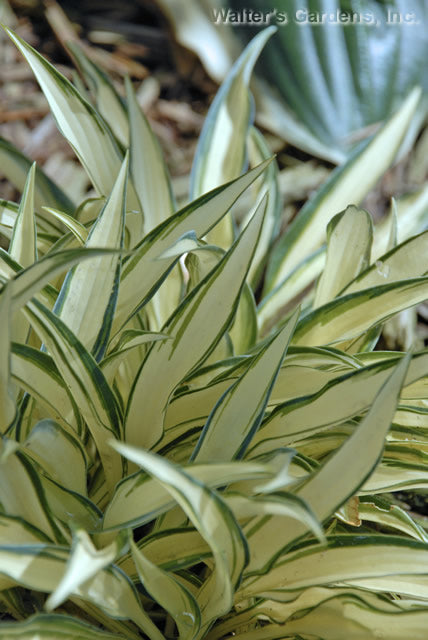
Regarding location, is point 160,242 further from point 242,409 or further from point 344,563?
point 344,563

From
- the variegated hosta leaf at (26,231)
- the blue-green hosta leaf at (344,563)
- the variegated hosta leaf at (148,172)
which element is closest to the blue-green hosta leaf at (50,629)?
the blue-green hosta leaf at (344,563)

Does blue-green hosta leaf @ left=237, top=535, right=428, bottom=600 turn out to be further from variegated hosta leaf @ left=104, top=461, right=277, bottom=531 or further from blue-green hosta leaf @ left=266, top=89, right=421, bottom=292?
blue-green hosta leaf @ left=266, top=89, right=421, bottom=292

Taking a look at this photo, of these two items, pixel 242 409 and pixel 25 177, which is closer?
pixel 242 409

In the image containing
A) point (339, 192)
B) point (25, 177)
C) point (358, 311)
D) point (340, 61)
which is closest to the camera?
point (358, 311)

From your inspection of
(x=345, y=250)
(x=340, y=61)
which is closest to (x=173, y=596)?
(x=345, y=250)

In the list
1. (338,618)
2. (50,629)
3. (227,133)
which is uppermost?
(227,133)

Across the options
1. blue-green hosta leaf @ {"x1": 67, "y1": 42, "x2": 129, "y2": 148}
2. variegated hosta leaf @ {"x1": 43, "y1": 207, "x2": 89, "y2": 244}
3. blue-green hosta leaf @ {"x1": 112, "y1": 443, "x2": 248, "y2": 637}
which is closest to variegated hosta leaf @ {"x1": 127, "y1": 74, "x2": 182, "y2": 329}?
blue-green hosta leaf @ {"x1": 67, "y1": 42, "x2": 129, "y2": 148}

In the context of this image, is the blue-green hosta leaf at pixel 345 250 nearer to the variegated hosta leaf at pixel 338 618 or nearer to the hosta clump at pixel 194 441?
the hosta clump at pixel 194 441
